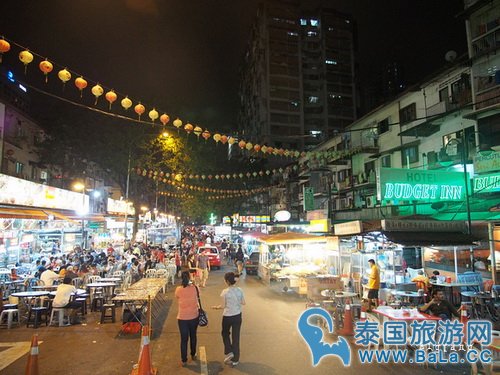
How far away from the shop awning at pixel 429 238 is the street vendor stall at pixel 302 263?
312 cm

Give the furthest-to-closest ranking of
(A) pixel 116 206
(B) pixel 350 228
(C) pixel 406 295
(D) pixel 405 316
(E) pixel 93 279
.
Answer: (A) pixel 116 206, (E) pixel 93 279, (B) pixel 350 228, (C) pixel 406 295, (D) pixel 405 316

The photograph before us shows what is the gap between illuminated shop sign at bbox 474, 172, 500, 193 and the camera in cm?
1445

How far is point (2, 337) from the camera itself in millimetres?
9266

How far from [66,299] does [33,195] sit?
20.2 ft

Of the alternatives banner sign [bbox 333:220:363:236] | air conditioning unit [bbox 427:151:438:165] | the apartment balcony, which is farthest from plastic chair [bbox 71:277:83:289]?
air conditioning unit [bbox 427:151:438:165]

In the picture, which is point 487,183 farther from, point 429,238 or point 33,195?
point 33,195

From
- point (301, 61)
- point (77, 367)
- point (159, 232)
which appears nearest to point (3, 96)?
point (159, 232)

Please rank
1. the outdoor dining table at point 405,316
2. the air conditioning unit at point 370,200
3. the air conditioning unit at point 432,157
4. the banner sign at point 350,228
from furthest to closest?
the air conditioning unit at point 370,200, the air conditioning unit at point 432,157, the banner sign at point 350,228, the outdoor dining table at point 405,316

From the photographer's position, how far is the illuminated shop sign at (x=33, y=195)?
12.7 metres

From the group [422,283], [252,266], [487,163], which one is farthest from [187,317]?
[252,266]

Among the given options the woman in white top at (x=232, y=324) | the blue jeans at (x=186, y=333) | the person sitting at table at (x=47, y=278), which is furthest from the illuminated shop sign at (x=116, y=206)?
the woman in white top at (x=232, y=324)

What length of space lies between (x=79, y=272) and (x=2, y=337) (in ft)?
20.7

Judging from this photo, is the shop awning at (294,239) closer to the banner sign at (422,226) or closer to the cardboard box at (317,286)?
the cardboard box at (317,286)

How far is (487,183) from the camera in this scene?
1474 cm
